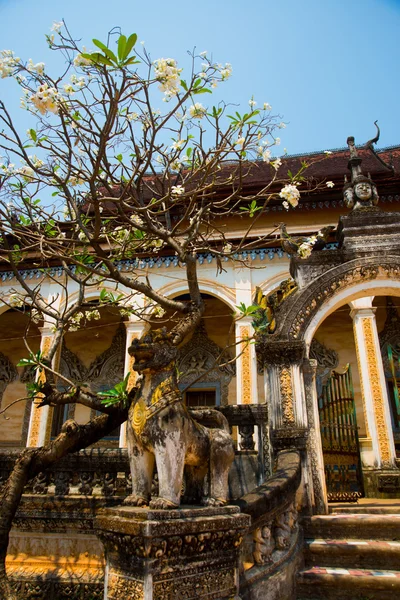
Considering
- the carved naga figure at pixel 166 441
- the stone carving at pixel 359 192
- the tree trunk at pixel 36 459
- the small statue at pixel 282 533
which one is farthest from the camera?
the stone carving at pixel 359 192

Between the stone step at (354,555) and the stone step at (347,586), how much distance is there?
273mm

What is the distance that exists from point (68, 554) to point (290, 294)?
141 inches

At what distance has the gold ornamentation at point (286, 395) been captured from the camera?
5.07 meters

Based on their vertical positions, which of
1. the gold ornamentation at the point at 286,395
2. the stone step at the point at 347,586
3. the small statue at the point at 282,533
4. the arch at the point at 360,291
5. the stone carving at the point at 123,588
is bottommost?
the stone step at the point at 347,586

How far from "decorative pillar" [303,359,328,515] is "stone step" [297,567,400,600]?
1.14 m

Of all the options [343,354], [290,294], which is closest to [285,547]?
[290,294]

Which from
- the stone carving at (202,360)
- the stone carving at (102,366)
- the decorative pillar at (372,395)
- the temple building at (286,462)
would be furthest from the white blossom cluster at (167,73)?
the stone carving at (102,366)

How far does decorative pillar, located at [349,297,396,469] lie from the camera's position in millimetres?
9367

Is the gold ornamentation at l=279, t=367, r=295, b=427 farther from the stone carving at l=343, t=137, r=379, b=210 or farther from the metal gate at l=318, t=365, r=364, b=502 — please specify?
the stone carving at l=343, t=137, r=379, b=210

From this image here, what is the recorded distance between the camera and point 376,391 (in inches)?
393

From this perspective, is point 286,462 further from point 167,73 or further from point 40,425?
point 40,425

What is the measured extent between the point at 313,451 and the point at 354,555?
1.19m

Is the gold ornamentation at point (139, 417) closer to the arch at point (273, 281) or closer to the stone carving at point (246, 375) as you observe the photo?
the stone carving at point (246, 375)

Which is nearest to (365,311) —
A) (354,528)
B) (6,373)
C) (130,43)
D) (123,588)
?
(354,528)
